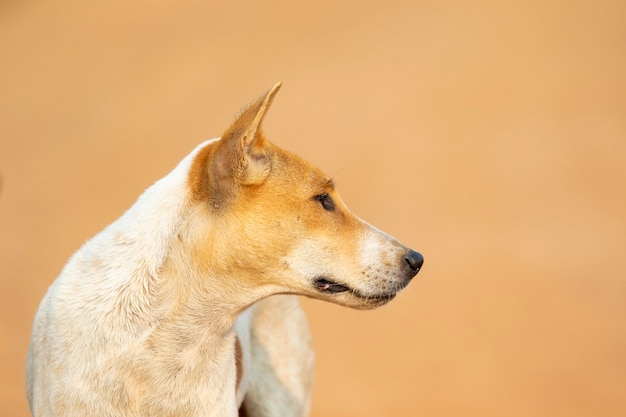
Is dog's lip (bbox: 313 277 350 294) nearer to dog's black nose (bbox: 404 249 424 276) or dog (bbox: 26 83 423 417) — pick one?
dog (bbox: 26 83 423 417)

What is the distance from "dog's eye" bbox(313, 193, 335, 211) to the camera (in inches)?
139

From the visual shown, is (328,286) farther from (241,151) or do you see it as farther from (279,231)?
(241,151)

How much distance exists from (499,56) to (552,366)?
424 cm

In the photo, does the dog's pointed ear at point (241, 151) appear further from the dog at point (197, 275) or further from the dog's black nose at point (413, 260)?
the dog's black nose at point (413, 260)

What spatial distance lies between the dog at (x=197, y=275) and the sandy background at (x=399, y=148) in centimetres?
401

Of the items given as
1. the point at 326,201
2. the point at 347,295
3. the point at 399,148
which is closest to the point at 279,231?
the point at 326,201

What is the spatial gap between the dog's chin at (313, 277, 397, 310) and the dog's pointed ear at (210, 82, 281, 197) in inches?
18.3

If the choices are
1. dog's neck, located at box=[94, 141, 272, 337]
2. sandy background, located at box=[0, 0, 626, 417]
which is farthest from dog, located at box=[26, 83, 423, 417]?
sandy background, located at box=[0, 0, 626, 417]

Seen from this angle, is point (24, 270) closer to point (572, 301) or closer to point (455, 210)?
point (455, 210)

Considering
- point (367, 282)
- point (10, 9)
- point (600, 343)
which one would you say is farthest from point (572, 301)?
point (10, 9)

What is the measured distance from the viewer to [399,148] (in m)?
10.0

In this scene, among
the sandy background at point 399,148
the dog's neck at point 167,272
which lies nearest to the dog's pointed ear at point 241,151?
the dog's neck at point 167,272

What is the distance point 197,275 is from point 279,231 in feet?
1.12

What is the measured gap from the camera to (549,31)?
420 inches
